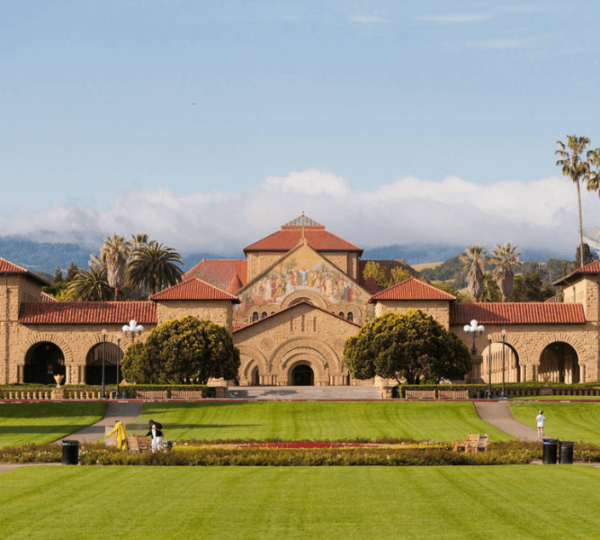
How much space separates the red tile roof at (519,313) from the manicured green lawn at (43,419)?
29826 millimetres

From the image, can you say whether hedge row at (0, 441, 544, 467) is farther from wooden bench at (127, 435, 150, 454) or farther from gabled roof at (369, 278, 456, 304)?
gabled roof at (369, 278, 456, 304)

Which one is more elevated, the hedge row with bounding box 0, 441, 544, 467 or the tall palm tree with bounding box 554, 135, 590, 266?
the tall palm tree with bounding box 554, 135, 590, 266

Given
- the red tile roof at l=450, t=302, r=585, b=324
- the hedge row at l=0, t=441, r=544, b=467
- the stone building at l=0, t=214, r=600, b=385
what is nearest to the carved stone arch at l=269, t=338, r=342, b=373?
A: the stone building at l=0, t=214, r=600, b=385

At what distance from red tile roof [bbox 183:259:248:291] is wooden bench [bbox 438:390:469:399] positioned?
159ft

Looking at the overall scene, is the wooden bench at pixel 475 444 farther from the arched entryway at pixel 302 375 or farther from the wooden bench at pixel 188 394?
Answer: the arched entryway at pixel 302 375

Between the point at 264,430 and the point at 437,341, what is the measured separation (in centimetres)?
→ 2149

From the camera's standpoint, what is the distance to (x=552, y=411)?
48344 millimetres

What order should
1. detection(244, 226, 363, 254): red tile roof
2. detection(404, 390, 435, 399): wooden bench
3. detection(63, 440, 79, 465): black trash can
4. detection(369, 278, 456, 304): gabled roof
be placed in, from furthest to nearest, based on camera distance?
detection(244, 226, 363, 254): red tile roof
detection(369, 278, 456, 304): gabled roof
detection(404, 390, 435, 399): wooden bench
detection(63, 440, 79, 465): black trash can

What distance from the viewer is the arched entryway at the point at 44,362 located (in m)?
69.2

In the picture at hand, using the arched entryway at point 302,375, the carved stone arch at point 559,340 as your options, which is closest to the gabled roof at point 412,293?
the carved stone arch at point 559,340

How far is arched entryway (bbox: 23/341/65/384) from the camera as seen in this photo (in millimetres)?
69250

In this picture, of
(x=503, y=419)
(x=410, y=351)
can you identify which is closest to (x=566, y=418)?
(x=503, y=419)

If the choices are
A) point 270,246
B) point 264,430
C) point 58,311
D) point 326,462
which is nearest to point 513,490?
point 326,462

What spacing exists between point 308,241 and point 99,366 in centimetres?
3226
